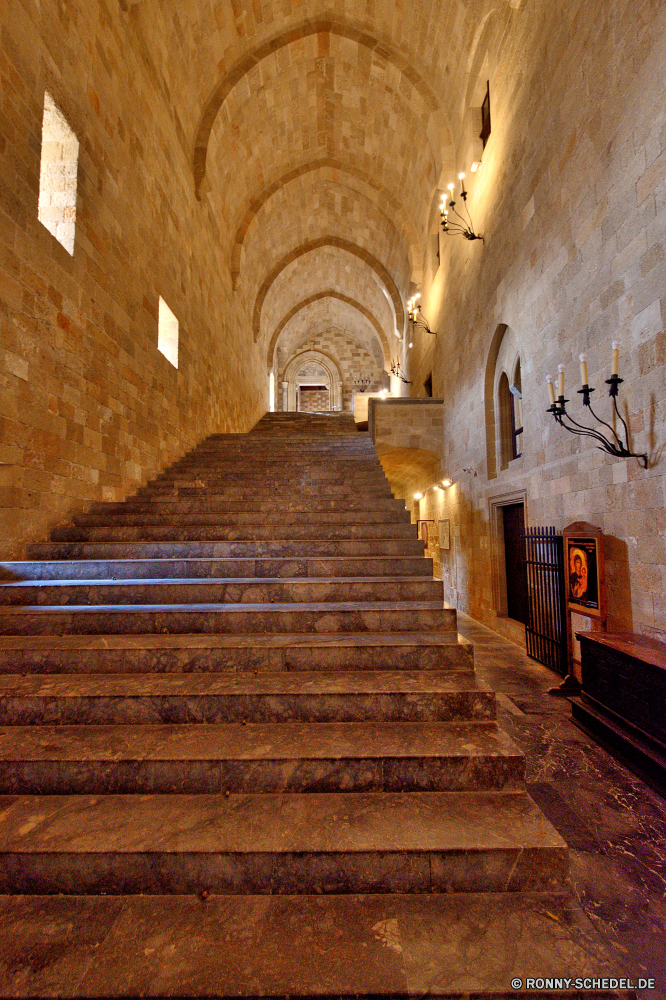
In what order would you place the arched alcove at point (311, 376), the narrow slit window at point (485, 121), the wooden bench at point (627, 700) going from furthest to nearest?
the arched alcove at point (311, 376)
the narrow slit window at point (485, 121)
the wooden bench at point (627, 700)

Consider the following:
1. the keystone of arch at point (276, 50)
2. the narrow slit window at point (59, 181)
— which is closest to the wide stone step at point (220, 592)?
the narrow slit window at point (59, 181)

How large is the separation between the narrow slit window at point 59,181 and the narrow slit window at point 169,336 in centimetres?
284

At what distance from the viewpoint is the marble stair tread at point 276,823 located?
1.74 metres

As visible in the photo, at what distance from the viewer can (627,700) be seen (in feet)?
9.36

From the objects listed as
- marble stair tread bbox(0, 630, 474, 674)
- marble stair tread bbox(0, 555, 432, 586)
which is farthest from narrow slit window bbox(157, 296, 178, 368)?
marble stair tread bbox(0, 630, 474, 674)

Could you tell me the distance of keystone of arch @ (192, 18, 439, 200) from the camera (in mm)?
8727

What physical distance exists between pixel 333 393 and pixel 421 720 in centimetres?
2286

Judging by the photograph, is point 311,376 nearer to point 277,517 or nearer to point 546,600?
point 277,517

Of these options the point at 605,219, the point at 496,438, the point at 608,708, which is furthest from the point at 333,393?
the point at 608,708

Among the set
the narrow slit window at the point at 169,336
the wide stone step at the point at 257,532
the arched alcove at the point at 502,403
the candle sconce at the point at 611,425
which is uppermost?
the narrow slit window at the point at 169,336

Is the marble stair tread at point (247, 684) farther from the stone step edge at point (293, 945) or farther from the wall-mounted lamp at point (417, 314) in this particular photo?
the wall-mounted lamp at point (417, 314)

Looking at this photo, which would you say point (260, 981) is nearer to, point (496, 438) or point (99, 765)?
point (99, 765)

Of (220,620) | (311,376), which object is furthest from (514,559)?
(311,376)

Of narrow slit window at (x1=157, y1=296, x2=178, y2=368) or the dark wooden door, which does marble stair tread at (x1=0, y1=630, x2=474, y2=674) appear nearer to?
the dark wooden door
